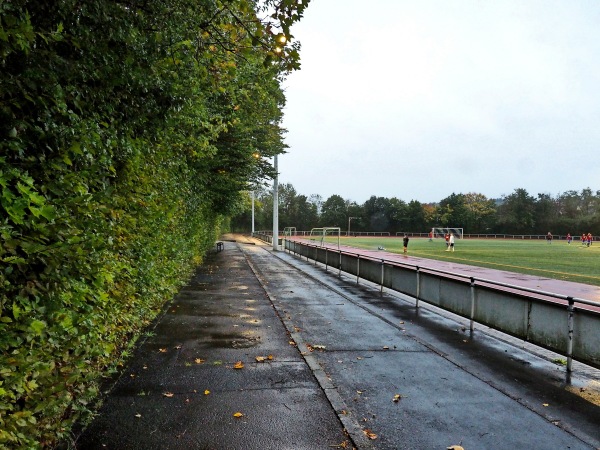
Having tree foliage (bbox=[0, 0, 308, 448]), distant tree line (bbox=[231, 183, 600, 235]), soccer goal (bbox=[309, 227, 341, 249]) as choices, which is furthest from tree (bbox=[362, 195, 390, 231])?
tree foliage (bbox=[0, 0, 308, 448])

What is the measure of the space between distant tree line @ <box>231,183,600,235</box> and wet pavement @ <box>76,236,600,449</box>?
285ft

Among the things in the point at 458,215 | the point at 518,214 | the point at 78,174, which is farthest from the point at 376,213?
the point at 78,174

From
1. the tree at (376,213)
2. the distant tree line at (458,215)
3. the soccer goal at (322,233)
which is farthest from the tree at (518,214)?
the soccer goal at (322,233)

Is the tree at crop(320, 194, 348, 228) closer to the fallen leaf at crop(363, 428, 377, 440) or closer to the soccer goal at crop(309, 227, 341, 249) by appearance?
the soccer goal at crop(309, 227, 341, 249)

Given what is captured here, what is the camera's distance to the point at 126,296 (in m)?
5.82

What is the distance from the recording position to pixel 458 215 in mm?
104188

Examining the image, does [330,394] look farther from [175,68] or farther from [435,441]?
[175,68]

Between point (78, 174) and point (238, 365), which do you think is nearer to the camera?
point (78, 174)

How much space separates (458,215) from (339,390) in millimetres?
106275

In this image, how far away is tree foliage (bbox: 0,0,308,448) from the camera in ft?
8.67

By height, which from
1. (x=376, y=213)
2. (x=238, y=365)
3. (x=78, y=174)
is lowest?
(x=238, y=365)

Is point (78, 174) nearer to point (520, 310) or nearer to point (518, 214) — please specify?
point (520, 310)

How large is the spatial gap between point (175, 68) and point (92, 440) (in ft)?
15.2

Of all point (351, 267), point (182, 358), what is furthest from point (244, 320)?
point (351, 267)
